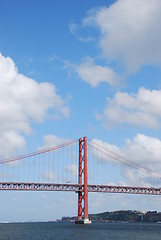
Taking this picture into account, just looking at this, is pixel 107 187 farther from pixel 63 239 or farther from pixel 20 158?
pixel 63 239

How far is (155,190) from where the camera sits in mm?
94000

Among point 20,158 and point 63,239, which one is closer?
point 63,239

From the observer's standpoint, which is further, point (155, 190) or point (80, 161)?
point (155, 190)

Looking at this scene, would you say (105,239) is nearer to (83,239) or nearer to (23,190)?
(83,239)

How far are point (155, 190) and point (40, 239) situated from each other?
51365mm

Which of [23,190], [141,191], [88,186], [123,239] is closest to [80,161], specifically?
[88,186]

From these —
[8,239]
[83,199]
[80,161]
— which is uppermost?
[80,161]

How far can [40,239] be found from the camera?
48.0 m

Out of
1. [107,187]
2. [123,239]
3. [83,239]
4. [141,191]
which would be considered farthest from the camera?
[141,191]

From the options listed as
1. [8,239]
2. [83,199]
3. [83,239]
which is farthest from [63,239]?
[83,199]

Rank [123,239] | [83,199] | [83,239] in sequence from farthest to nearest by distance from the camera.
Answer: [83,199] < [123,239] < [83,239]

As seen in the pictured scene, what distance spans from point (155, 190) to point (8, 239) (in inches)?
2129

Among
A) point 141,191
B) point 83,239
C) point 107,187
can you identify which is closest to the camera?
point 83,239

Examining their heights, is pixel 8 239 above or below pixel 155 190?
below
